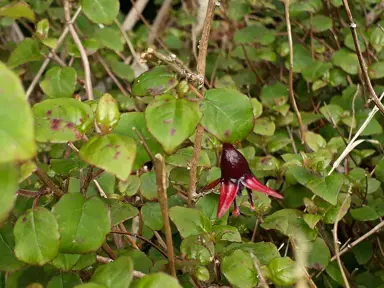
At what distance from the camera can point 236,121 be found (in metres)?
0.69

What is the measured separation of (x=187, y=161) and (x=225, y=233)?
0.45 feet

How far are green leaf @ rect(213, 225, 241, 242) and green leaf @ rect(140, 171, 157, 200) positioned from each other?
129mm

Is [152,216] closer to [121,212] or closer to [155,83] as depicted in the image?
[121,212]

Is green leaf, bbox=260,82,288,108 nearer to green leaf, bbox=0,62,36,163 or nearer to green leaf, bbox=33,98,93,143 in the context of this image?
green leaf, bbox=33,98,93,143

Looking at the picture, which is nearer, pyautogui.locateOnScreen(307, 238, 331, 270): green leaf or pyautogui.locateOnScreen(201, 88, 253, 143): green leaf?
pyautogui.locateOnScreen(201, 88, 253, 143): green leaf

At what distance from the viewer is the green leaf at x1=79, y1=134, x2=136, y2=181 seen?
0.60m

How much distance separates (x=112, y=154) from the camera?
2.03 feet

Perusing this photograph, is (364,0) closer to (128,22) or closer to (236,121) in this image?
(128,22)

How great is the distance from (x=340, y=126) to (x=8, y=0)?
96cm

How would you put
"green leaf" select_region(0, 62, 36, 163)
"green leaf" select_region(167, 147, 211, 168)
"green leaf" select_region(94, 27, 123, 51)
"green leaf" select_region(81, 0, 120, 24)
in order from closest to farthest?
"green leaf" select_region(0, 62, 36, 163)
"green leaf" select_region(167, 147, 211, 168)
"green leaf" select_region(81, 0, 120, 24)
"green leaf" select_region(94, 27, 123, 51)

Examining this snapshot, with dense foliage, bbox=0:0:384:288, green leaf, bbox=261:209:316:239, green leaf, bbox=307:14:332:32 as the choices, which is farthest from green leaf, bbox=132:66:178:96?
green leaf, bbox=307:14:332:32

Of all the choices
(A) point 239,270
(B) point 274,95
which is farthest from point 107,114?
(B) point 274,95

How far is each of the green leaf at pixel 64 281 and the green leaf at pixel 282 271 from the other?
0.26 meters

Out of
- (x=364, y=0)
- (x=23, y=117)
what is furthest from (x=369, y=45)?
(x=23, y=117)
